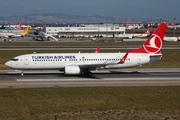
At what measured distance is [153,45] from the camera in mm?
45719

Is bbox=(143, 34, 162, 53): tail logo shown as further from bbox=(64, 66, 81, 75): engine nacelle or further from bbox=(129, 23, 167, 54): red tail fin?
bbox=(64, 66, 81, 75): engine nacelle

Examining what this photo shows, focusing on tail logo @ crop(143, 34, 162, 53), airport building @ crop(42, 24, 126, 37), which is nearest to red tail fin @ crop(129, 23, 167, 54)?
tail logo @ crop(143, 34, 162, 53)

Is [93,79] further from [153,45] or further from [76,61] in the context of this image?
[153,45]

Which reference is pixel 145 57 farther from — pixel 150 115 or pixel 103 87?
pixel 150 115

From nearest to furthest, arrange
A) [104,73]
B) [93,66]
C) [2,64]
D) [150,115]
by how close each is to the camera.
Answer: [150,115], [93,66], [104,73], [2,64]

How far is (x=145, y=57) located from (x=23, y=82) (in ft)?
51.1

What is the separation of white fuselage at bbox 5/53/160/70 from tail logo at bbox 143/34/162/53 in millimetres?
2605

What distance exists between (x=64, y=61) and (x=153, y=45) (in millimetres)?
11605

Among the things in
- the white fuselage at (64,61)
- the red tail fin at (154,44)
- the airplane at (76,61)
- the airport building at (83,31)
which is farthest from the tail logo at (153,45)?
the airport building at (83,31)

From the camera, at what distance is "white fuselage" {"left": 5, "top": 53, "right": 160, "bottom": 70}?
4284 cm

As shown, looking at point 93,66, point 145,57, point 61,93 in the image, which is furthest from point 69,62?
point 61,93

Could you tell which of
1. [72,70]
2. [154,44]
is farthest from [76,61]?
[154,44]

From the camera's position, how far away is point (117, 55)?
145 feet

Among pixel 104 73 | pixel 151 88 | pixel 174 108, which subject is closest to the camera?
pixel 174 108
